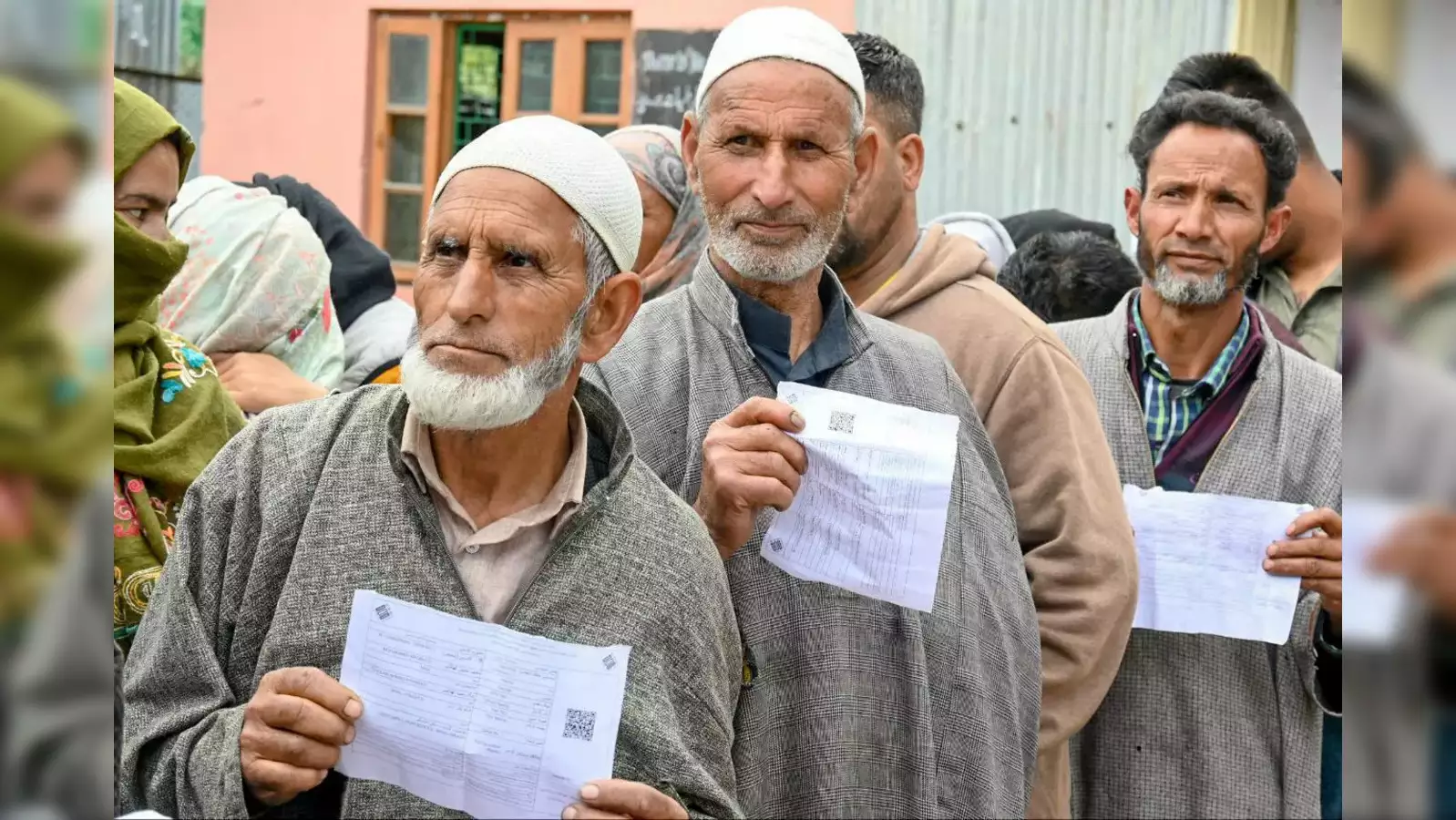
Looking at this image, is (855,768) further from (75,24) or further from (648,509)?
(75,24)

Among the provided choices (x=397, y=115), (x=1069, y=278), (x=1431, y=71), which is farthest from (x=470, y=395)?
(x=397, y=115)

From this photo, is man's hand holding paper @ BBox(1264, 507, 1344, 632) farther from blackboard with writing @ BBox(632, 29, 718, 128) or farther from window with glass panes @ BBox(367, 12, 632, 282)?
window with glass panes @ BBox(367, 12, 632, 282)

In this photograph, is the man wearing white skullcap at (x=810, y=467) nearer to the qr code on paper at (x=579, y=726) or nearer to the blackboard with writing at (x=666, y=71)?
the qr code on paper at (x=579, y=726)

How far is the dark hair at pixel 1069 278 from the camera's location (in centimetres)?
423

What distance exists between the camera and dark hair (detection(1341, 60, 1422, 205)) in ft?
1.21

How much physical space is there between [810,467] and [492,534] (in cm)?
51

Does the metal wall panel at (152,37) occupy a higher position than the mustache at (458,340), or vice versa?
the metal wall panel at (152,37)

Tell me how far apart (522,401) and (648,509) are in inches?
9.1

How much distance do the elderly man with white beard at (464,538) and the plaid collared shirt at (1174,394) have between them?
4.68 ft

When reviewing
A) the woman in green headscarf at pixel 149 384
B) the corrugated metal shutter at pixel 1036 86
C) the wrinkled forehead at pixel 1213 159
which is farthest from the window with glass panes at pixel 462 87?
the woman in green headscarf at pixel 149 384

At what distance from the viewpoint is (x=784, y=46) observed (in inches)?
102

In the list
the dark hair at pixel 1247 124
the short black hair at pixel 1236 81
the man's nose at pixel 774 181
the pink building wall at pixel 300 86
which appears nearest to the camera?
the man's nose at pixel 774 181

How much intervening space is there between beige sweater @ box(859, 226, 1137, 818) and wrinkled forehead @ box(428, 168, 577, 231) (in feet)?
3.68

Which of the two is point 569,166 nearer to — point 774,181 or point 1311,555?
point 774,181
